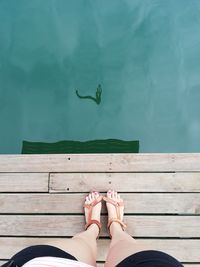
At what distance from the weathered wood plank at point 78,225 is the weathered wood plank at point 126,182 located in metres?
0.15

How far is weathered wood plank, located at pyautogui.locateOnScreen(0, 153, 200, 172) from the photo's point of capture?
6.86 feet

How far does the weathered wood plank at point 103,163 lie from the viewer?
2092 mm

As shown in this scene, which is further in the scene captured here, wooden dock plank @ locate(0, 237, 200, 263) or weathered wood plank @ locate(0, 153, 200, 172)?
weathered wood plank @ locate(0, 153, 200, 172)

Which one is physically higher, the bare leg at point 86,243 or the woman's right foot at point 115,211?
the woman's right foot at point 115,211

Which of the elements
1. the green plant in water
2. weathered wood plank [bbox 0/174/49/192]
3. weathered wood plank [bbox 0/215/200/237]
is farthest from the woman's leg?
the green plant in water

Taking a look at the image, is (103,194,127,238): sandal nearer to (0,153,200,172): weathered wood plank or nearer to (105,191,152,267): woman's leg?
(105,191,152,267): woman's leg

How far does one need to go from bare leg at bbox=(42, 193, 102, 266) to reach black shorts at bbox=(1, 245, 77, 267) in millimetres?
77

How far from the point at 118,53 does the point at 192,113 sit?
71 cm

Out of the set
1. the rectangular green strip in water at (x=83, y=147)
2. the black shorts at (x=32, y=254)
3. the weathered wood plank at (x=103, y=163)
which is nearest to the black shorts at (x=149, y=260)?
the black shorts at (x=32, y=254)

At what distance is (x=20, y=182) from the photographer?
212 cm

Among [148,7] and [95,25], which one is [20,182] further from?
[148,7]

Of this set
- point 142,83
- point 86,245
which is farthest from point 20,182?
point 142,83

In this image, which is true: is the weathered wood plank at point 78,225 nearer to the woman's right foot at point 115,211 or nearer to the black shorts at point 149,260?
the woman's right foot at point 115,211

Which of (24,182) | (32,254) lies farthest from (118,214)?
(32,254)
